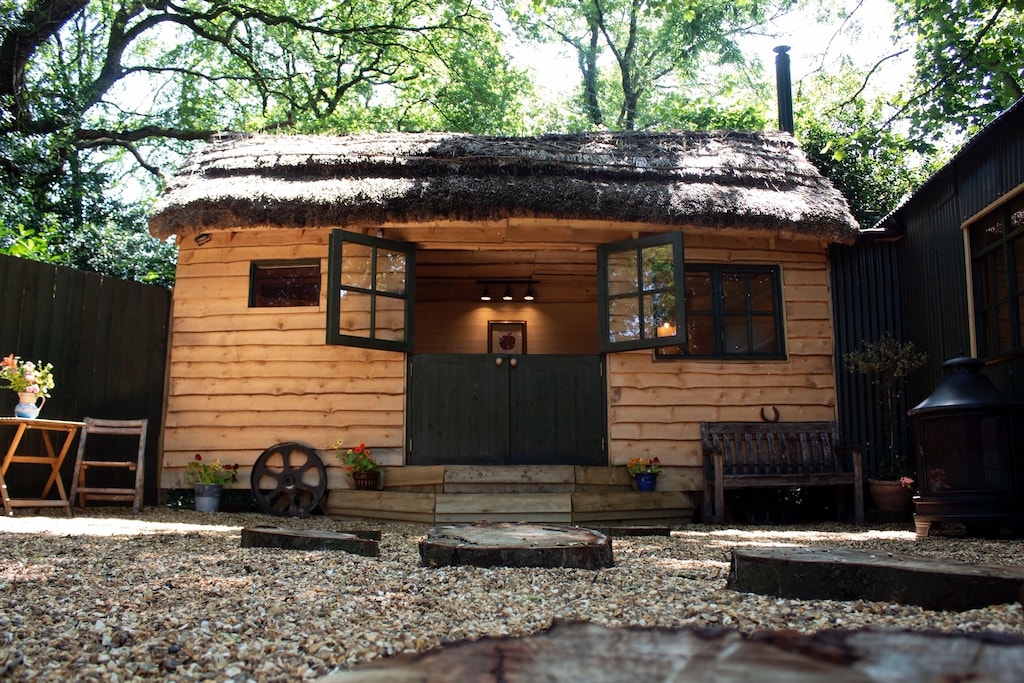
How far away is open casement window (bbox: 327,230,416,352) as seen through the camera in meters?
7.14

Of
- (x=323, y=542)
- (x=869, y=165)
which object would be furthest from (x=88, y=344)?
(x=869, y=165)

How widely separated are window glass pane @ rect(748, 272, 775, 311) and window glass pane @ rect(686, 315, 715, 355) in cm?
47

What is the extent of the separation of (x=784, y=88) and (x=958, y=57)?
6.74 ft

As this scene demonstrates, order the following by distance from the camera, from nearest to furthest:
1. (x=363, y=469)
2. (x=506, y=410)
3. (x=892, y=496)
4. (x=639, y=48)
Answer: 1. (x=892, y=496)
2. (x=363, y=469)
3. (x=506, y=410)
4. (x=639, y=48)

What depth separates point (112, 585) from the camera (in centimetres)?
329

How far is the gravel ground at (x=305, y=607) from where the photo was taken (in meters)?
2.21

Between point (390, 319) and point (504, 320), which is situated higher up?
point (504, 320)

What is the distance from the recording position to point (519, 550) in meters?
3.56

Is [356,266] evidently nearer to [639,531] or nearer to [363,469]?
[363,469]

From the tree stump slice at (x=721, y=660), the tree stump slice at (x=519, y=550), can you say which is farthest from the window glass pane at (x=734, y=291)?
the tree stump slice at (x=721, y=660)

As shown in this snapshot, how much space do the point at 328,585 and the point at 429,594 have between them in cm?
44

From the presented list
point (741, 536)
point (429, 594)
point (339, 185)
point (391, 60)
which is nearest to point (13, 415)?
point (339, 185)

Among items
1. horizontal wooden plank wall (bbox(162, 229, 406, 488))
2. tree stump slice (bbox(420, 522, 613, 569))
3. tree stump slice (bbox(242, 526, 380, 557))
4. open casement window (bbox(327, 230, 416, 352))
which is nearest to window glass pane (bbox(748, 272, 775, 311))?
open casement window (bbox(327, 230, 416, 352))

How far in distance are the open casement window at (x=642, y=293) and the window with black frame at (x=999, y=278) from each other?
222 centimetres
